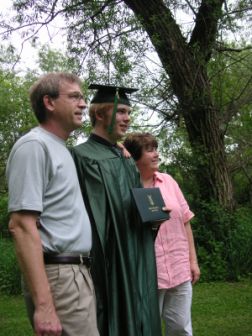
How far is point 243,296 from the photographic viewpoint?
7.66 meters

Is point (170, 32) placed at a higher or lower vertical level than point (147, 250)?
higher

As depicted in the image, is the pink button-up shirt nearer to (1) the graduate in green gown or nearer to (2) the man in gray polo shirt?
(1) the graduate in green gown

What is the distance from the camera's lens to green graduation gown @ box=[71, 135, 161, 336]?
2.91 meters

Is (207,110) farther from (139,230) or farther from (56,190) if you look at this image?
(56,190)

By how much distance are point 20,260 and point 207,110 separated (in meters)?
7.56

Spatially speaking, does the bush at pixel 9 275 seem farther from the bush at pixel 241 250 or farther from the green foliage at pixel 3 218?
the green foliage at pixel 3 218

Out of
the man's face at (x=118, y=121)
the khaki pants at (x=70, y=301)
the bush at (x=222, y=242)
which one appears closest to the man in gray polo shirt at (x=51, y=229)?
the khaki pants at (x=70, y=301)

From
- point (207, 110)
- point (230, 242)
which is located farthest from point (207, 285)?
point (207, 110)

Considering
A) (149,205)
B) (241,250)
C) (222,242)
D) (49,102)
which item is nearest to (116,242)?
(149,205)

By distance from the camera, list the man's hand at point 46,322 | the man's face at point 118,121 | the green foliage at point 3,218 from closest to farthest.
Answer: the man's hand at point 46,322, the man's face at point 118,121, the green foliage at point 3,218

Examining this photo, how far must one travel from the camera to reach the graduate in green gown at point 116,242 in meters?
2.91

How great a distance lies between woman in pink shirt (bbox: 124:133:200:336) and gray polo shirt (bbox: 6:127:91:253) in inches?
54.9

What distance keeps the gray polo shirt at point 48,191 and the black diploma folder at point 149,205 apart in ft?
1.73

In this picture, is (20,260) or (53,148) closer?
(20,260)
